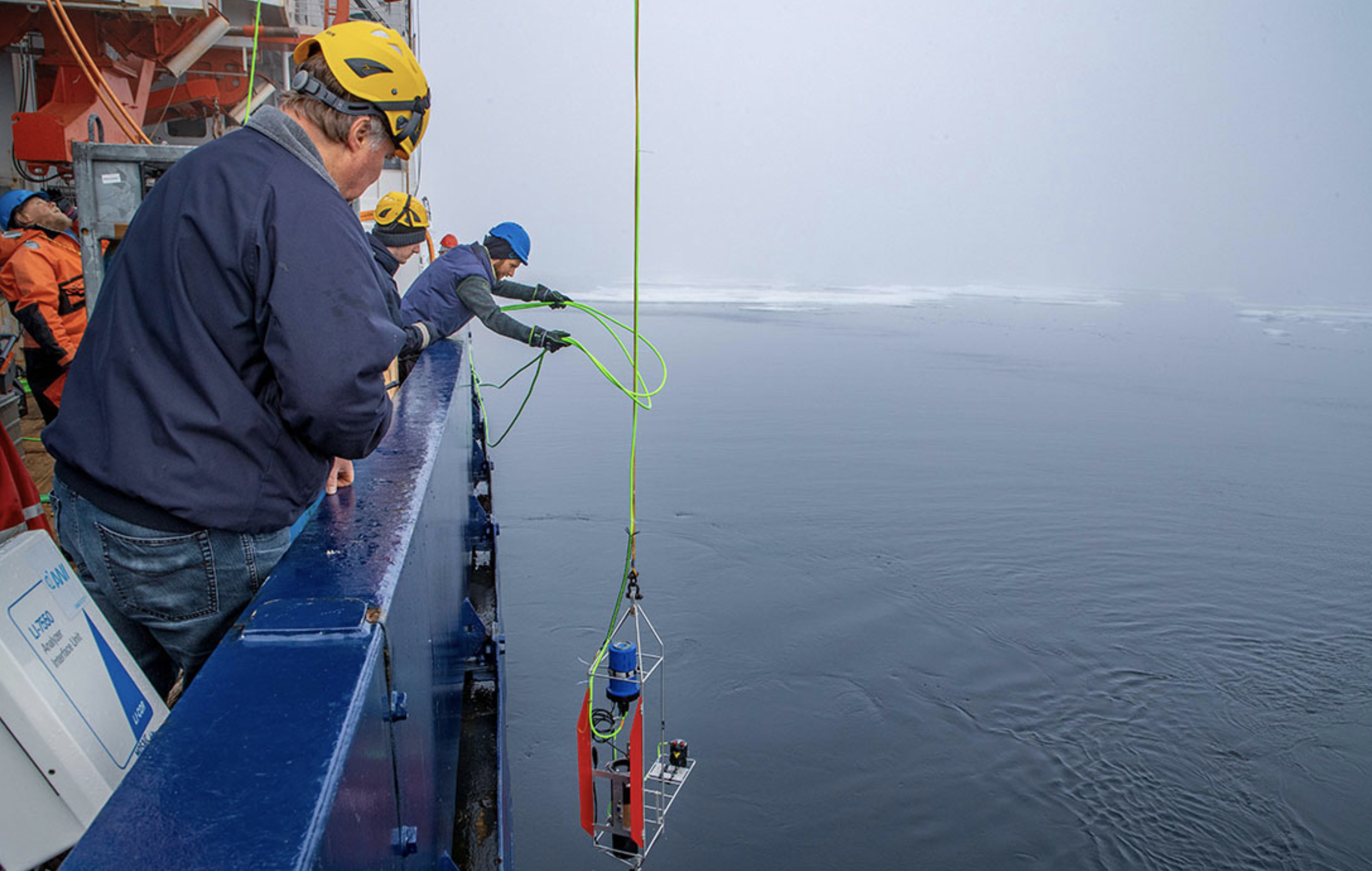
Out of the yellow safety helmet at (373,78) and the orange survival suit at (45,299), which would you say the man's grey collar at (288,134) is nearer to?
the yellow safety helmet at (373,78)

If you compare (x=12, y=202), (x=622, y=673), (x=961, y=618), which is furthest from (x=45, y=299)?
(x=961, y=618)

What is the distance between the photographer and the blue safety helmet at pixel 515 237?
5.81 m

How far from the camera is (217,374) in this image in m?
1.60

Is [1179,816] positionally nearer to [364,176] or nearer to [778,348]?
[364,176]

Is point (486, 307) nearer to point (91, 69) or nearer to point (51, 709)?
point (91, 69)

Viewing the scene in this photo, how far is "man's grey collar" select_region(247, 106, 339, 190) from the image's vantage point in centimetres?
167

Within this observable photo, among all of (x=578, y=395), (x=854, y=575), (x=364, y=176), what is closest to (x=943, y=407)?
(x=578, y=395)

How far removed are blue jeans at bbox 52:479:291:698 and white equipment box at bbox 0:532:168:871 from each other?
69 mm

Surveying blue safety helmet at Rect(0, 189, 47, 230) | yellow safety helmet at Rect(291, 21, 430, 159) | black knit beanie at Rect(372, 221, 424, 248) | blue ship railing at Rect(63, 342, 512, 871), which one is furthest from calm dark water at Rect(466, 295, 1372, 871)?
yellow safety helmet at Rect(291, 21, 430, 159)

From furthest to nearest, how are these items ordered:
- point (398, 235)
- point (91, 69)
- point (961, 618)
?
1. point (961, 618)
2. point (398, 235)
3. point (91, 69)

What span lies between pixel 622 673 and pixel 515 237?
3.29 m

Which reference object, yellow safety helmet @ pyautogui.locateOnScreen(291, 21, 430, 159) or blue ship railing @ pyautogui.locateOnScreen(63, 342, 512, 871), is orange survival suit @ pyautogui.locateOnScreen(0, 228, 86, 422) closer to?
blue ship railing @ pyautogui.locateOnScreen(63, 342, 512, 871)

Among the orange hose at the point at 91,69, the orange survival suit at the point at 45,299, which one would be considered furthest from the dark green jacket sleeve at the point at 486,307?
the orange survival suit at the point at 45,299

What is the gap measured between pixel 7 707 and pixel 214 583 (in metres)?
0.36
